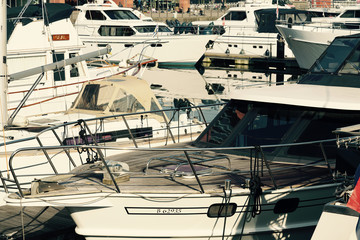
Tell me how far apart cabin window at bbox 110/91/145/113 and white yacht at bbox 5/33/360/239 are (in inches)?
204

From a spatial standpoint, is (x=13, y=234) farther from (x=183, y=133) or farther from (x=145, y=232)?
(x=183, y=133)

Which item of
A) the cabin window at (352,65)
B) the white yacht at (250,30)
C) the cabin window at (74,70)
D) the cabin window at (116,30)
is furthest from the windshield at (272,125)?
the white yacht at (250,30)

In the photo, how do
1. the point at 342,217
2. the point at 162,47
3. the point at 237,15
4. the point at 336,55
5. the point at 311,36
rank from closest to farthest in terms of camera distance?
the point at 342,217, the point at 336,55, the point at 311,36, the point at 162,47, the point at 237,15

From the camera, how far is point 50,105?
18656 millimetres

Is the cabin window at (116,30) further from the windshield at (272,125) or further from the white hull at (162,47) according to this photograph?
the windshield at (272,125)

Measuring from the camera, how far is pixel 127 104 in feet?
52.4

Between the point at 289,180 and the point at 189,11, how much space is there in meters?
59.5

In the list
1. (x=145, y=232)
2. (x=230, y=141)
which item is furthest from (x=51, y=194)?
(x=230, y=141)

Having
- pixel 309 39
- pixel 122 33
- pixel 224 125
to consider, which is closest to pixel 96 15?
pixel 122 33

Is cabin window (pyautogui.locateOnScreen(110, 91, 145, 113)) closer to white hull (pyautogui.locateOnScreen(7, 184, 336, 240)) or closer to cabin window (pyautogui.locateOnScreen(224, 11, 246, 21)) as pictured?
white hull (pyautogui.locateOnScreen(7, 184, 336, 240))

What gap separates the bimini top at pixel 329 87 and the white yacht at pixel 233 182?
2cm

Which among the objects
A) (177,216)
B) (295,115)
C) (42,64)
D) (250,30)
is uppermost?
(295,115)

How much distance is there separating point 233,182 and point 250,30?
35.6 m

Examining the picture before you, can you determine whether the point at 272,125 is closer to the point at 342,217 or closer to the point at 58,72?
the point at 342,217
